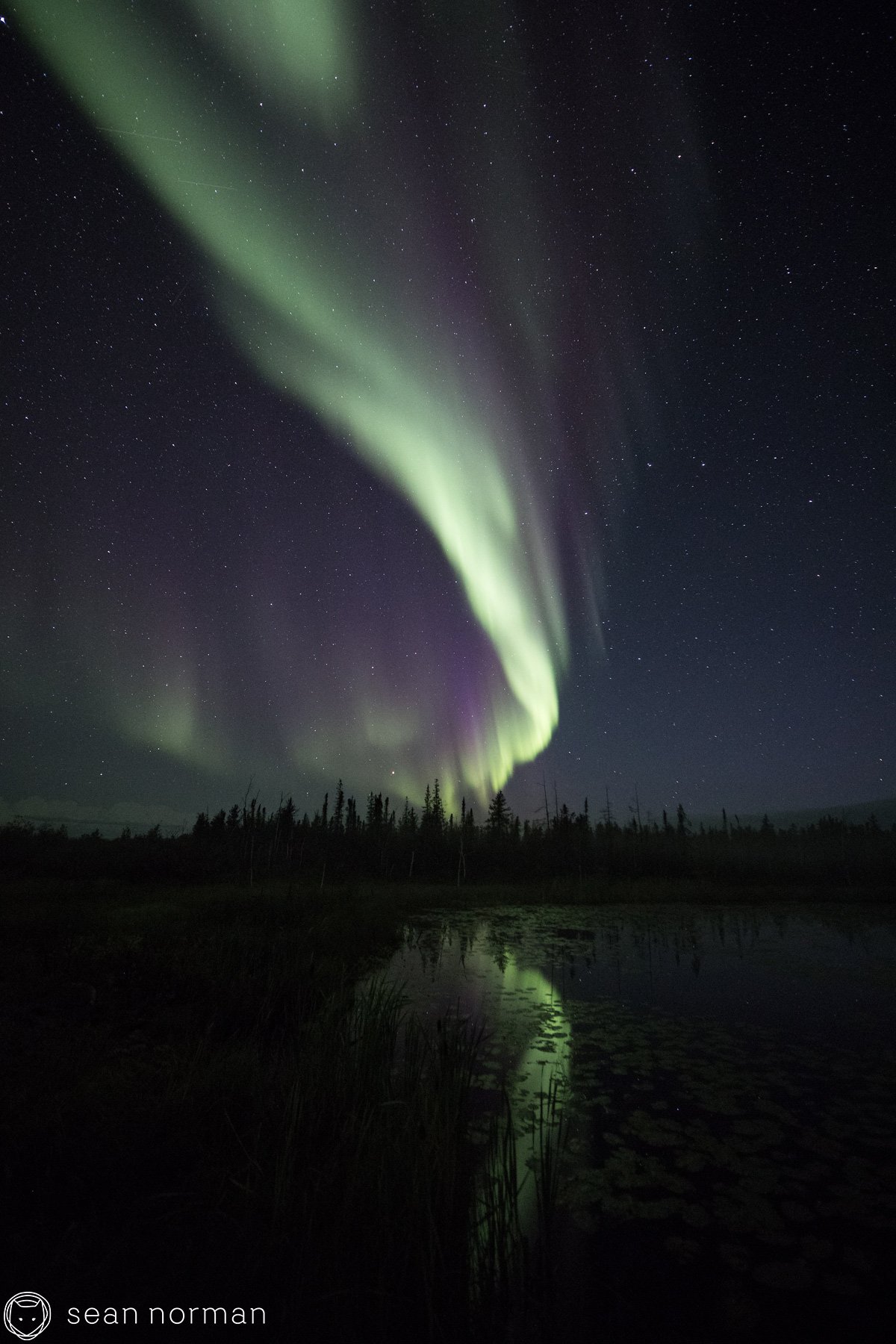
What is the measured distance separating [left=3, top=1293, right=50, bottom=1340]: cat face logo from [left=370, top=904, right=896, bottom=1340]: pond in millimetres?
3022

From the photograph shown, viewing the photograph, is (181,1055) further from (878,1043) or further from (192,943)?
(878,1043)

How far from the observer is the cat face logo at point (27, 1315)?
2.91m

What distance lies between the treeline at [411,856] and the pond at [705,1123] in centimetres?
1986

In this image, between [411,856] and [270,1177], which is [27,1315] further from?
[411,856]

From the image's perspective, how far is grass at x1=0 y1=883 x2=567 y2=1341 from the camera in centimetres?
333

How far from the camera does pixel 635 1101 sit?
21.7 ft

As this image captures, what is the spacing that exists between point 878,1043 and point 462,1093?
25.6 feet

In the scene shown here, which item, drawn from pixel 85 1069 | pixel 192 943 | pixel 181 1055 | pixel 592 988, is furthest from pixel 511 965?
pixel 85 1069

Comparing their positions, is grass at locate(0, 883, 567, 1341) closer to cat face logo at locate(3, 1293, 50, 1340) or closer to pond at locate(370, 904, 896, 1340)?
cat face logo at locate(3, 1293, 50, 1340)

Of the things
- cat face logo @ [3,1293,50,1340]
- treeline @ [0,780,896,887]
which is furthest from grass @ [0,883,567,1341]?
treeline @ [0,780,896,887]

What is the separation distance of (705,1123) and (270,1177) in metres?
4.76

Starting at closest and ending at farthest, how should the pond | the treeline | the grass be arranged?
the grass, the pond, the treeline

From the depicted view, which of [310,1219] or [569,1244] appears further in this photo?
[569,1244]

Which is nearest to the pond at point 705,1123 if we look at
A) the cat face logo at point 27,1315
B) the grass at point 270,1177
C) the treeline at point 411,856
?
the grass at point 270,1177
